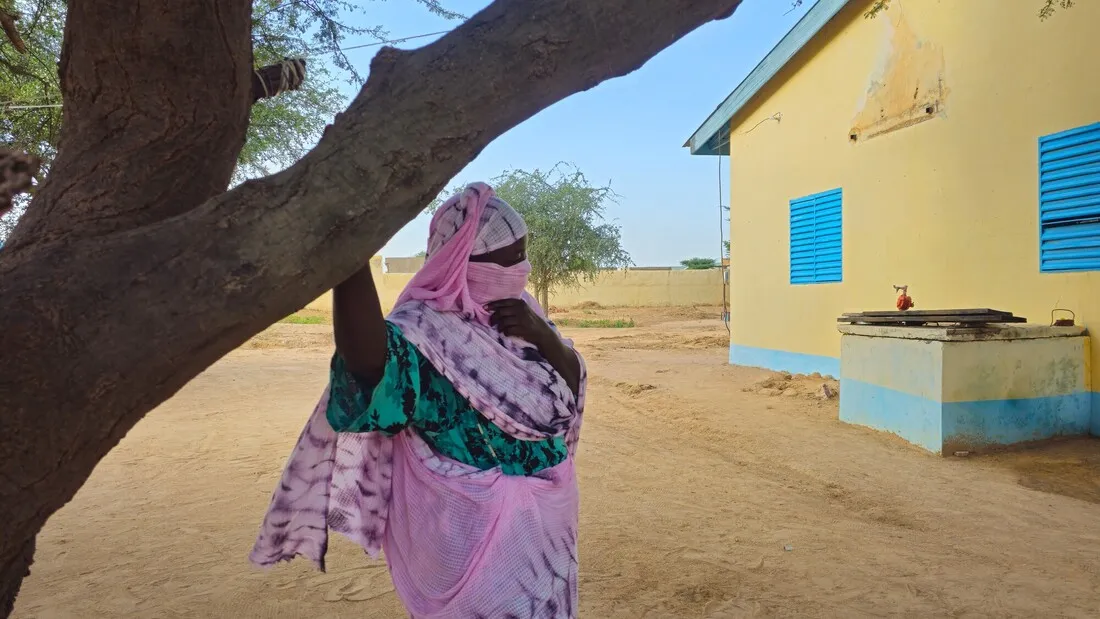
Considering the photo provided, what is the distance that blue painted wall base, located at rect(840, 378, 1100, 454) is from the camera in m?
5.84

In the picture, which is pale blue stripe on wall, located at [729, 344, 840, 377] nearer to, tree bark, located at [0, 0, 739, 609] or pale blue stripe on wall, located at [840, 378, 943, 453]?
pale blue stripe on wall, located at [840, 378, 943, 453]

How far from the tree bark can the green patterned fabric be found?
410 millimetres

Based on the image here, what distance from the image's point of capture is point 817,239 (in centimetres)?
996

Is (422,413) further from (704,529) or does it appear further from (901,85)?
(901,85)

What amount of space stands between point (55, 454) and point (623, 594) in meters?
2.64

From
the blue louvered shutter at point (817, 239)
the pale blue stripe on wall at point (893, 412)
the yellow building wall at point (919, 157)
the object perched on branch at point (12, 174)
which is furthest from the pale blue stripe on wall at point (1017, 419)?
the object perched on branch at point (12, 174)

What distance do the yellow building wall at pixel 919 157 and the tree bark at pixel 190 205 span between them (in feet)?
21.6

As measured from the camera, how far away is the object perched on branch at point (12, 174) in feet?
5.01

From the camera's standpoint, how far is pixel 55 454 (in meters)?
1.06

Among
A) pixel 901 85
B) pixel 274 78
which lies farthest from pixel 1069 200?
pixel 274 78

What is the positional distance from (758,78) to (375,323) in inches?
430

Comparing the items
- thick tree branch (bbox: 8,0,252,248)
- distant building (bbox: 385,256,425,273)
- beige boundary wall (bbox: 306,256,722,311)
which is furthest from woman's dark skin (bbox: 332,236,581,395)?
distant building (bbox: 385,256,425,273)

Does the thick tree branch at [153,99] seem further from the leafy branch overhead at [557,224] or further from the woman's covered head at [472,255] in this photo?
the leafy branch overhead at [557,224]

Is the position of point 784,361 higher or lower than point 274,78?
lower
